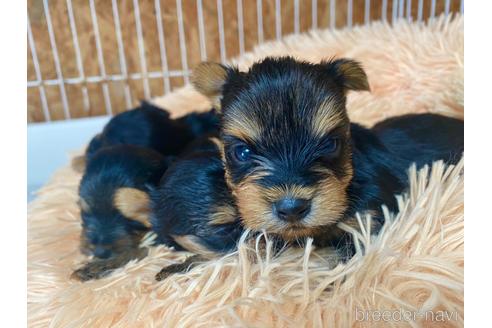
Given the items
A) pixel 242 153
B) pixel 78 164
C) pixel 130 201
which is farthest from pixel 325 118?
pixel 78 164

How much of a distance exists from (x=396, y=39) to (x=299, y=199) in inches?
69.8

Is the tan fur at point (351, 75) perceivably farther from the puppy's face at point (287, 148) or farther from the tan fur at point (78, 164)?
the tan fur at point (78, 164)

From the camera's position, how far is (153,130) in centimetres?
233

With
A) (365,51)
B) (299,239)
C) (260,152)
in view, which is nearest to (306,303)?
(299,239)

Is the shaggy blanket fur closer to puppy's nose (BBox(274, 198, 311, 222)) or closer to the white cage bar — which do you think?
puppy's nose (BBox(274, 198, 311, 222))

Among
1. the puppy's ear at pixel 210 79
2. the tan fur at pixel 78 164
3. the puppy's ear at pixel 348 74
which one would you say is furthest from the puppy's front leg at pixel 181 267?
the tan fur at pixel 78 164

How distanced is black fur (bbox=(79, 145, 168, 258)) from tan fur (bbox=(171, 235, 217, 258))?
0.83ft

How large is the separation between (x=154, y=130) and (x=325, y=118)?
118cm

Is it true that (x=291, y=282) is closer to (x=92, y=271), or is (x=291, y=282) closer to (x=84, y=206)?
(x=92, y=271)

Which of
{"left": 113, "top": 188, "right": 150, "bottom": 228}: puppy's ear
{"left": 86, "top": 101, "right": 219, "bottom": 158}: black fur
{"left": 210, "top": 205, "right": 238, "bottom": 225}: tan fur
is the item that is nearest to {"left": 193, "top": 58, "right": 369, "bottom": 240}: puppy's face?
{"left": 210, "top": 205, "right": 238, "bottom": 225}: tan fur

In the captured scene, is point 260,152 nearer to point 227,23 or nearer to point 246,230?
point 246,230

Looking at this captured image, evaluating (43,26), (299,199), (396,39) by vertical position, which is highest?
(43,26)

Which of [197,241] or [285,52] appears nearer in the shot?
[197,241]

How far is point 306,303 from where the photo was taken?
126cm
